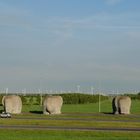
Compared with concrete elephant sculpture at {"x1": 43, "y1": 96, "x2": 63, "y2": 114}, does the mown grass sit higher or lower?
lower

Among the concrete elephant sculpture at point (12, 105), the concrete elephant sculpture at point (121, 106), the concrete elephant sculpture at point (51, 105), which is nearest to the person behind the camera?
the concrete elephant sculpture at point (51, 105)

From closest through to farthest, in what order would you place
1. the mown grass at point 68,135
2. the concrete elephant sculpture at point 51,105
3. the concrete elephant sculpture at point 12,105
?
1. the mown grass at point 68,135
2. the concrete elephant sculpture at point 51,105
3. the concrete elephant sculpture at point 12,105

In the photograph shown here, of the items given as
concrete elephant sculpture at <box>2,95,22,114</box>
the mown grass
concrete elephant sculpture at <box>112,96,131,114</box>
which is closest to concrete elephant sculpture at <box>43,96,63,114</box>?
concrete elephant sculpture at <box>2,95,22,114</box>

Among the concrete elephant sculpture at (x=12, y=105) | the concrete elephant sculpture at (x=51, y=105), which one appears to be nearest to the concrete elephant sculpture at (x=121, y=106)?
the concrete elephant sculpture at (x=51, y=105)

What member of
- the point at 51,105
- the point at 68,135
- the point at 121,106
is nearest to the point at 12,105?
the point at 51,105

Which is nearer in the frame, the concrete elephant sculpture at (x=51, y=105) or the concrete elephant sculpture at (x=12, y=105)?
the concrete elephant sculpture at (x=51, y=105)

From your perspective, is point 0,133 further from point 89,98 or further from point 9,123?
point 89,98

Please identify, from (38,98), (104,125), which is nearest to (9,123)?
(104,125)

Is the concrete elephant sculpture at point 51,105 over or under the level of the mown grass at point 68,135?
over

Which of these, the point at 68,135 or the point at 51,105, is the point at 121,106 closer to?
the point at 51,105

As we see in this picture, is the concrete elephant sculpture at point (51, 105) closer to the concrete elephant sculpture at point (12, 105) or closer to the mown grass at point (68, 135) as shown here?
the concrete elephant sculpture at point (12, 105)

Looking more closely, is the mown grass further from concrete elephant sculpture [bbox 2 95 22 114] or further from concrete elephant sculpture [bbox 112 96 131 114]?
concrete elephant sculpture [bbox 112 96 131 114]

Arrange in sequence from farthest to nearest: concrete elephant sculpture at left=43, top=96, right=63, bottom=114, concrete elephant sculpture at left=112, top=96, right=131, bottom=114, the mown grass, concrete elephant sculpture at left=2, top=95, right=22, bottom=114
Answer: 1. concrete elephant sculpture at left=2, top=95, right=22, bottom=114
2. concrete elephant sculpture at left=112, top=96, right=131, bottom=114
3. concrete elephant sculpture at left=43, top=96, right=63, bottom=114
4. the mown grass

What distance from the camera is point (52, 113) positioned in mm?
103312
